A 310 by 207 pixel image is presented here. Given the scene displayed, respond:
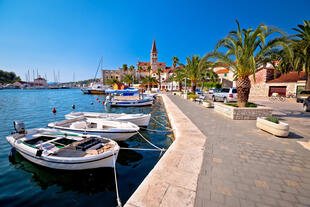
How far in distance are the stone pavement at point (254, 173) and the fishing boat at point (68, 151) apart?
348 cm

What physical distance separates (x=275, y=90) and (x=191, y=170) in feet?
117

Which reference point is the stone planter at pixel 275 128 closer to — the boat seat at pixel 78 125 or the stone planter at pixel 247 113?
the stone planter at pixel 247 113

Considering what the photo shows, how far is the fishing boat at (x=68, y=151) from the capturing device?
16.1 feet

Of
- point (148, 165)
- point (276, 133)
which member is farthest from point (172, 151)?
point (276, 133)

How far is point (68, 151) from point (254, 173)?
6599 millimetres

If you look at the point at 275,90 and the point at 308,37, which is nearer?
the point at 308,37

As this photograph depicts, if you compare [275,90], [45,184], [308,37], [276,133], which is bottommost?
[45,184]

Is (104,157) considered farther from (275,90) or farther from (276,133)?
(275,90)

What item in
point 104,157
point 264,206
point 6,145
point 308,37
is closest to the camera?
point 264,206

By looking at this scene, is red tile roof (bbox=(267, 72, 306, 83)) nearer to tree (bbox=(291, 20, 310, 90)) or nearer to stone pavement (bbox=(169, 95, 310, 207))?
tree (bbox=(291, 20, 310, 90))

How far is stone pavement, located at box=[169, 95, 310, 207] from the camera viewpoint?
298cm

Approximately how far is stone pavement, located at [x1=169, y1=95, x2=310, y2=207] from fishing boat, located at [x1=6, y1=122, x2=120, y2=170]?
3.48 metres

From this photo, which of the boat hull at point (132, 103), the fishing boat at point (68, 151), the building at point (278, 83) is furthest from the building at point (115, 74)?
the fishing boat at point (68, 151)

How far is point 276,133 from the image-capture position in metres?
6.80
